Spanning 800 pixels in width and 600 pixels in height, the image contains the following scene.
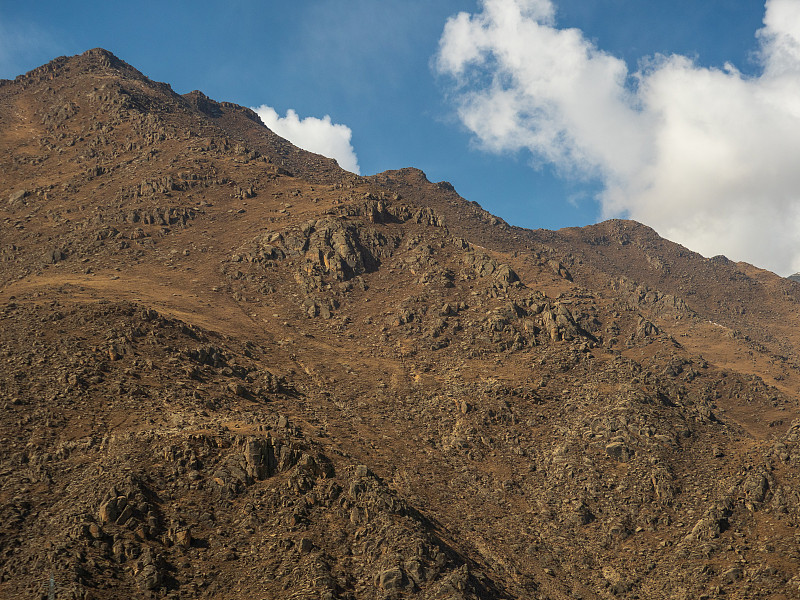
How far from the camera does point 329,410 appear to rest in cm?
8050

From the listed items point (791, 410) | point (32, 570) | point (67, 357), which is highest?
point (791, 410)

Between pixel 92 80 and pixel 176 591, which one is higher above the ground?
pixel 92 80

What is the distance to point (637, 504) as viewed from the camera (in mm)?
72188

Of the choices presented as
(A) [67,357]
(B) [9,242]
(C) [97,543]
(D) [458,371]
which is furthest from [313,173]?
A: (C) [97,543]

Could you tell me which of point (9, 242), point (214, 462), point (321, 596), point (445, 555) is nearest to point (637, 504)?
point (445, 555)

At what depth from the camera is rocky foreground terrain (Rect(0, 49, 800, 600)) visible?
5134 cm

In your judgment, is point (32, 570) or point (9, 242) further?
point (9, 242)

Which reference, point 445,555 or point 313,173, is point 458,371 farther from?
point 313,173

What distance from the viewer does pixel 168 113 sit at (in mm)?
165750

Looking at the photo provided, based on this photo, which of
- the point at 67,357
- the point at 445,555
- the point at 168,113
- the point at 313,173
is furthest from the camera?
the point at 313,173

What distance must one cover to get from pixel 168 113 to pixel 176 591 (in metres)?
142

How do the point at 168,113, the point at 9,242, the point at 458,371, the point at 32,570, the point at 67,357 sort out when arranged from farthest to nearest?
the point at 168,113
the point at 9,242
the point at 458,371
the point at 67,357
the point at 32,570

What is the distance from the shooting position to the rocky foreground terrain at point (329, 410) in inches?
2021

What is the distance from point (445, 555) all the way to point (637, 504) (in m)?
28.2
